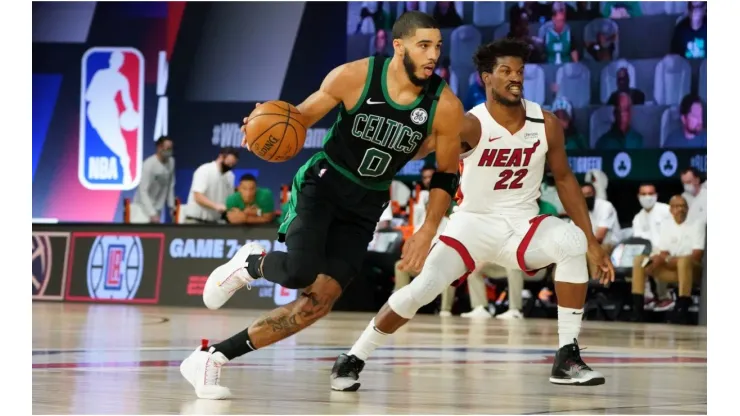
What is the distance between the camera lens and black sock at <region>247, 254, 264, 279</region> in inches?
261

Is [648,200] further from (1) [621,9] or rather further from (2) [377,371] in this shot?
(2) [377,371]

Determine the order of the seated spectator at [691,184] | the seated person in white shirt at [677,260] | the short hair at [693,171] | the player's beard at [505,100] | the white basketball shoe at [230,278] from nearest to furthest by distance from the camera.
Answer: the white basketball shoe at [230,278]
the player's beard at [505,100]
the seated person in white shirt at [677,260]
the seated spectator at [691,184]
the short hair at [693,171]

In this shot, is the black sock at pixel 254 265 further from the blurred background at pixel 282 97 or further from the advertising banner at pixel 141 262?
the blurred background at pixel 282 97

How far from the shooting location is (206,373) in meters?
6.32

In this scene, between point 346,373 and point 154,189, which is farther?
point 154,189

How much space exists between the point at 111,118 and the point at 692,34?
1110cm

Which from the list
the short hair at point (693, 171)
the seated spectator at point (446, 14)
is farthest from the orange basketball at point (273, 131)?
the seated spectator at point (446, 14)

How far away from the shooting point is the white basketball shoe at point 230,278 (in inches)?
264

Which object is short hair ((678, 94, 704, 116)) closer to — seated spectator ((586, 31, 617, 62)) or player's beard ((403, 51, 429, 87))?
seated spectator ((586, 31, 617, 62))

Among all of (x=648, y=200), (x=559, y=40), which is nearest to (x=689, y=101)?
(x=648, y=200)

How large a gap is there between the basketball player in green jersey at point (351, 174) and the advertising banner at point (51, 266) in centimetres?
1329

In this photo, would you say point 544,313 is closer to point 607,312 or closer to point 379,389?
point 607,312
